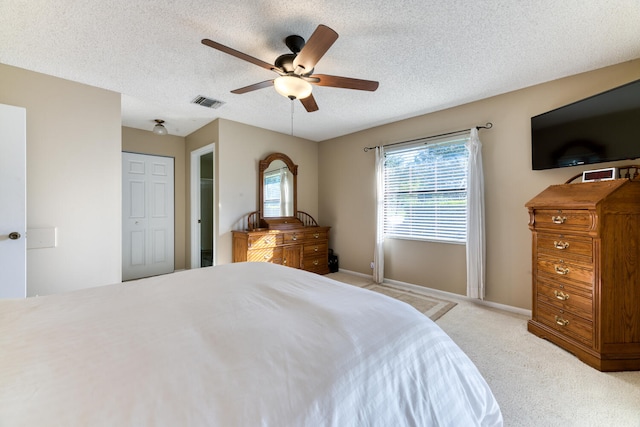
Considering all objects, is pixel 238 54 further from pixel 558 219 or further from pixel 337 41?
pixel 558 219

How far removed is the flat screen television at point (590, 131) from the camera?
2045 millimetres

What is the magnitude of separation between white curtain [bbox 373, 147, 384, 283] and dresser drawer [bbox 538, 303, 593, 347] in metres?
1.96

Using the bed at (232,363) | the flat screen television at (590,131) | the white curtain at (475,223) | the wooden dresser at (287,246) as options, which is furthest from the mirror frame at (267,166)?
the flat screen television at (590,131)

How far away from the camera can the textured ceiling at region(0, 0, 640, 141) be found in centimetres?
166

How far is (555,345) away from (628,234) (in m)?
1.07

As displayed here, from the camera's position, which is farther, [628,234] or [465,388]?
[628,234]

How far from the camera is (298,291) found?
4.35 ft

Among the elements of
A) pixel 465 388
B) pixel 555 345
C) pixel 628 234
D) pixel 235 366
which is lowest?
pixel 555 345

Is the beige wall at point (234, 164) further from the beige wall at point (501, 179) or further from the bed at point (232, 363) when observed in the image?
the bed at point (232, 363)

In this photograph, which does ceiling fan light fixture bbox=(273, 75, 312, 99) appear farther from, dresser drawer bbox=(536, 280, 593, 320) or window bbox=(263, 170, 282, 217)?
dresser drawer bbox=(536, 280, 593, 320)

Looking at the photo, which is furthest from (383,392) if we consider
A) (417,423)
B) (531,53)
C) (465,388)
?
(531,53)

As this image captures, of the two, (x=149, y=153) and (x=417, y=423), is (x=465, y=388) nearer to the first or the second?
(x=417, y=423)

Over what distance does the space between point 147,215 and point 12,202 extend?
2.21m

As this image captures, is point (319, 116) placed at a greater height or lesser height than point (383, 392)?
greater
